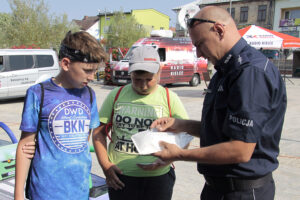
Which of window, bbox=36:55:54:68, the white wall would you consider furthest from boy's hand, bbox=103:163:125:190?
the white wall

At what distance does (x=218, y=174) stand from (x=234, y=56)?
0.65 m

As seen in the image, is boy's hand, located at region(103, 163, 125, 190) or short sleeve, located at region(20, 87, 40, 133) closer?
short sleeve, located at region(20, 87, 40, 133)

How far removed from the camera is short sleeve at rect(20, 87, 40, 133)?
5.12ft

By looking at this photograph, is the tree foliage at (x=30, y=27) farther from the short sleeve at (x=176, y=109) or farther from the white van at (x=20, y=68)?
the short sleeve at (x=176, y=109)

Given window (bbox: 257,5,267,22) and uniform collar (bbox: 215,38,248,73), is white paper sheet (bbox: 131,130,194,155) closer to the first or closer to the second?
uniform collar (bbox: 215,38,248,73)

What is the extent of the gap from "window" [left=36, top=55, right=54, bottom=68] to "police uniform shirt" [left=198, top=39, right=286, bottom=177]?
1023 centimetres

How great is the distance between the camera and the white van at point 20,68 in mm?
9766

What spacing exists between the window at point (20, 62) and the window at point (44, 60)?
0.29m

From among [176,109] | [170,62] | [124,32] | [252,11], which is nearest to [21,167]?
[176,109]

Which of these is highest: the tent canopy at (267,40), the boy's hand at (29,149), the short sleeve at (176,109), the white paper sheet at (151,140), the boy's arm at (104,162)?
the tent canopy at (267,40)

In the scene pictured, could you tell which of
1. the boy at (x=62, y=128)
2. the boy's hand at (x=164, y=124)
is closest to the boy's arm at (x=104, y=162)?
the boy at (x=62, y=128)

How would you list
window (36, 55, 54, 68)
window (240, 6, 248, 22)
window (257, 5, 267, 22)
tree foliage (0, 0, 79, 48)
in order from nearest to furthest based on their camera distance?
1. window (36, 55, 54, 68)
2. tree foliage (0, 0, 79, 48)
3. window (257, 5, 267, 22)
4. window (240, 6, 248, 22)

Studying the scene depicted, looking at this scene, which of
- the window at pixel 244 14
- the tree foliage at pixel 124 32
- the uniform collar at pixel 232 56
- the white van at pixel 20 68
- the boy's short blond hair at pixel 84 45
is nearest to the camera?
the uniform collar at pixel 232 56

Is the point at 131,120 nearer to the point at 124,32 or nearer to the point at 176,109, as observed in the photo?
the point at 176,109
